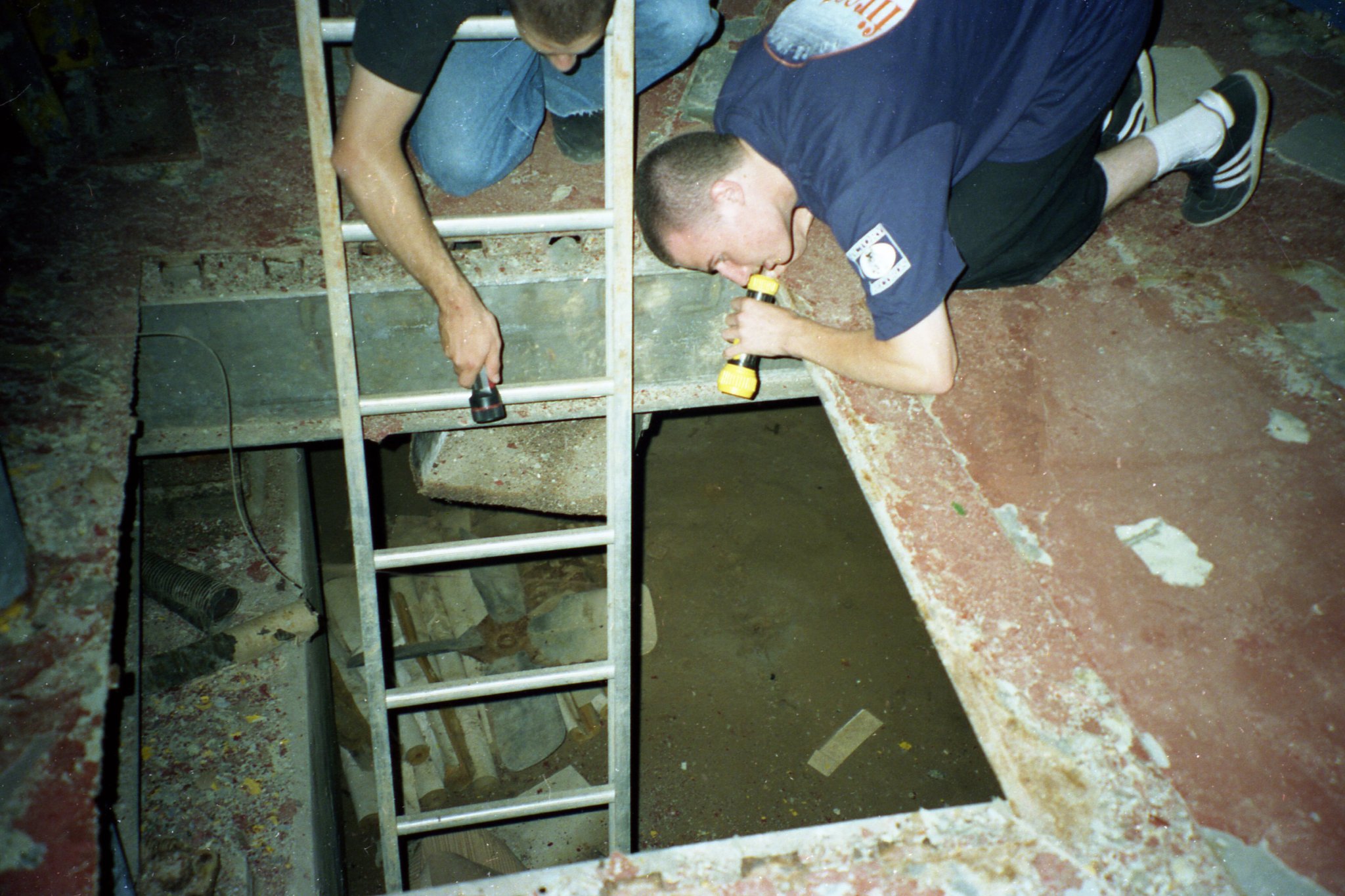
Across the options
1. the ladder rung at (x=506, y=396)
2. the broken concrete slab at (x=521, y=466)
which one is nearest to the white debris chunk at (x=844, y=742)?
the broken concrete slab at (x=521, y=466)

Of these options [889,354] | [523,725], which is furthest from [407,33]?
[523,725]

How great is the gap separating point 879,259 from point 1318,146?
192cm

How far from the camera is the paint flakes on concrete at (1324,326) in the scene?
1.77 metres

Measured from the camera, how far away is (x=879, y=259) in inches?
55.9

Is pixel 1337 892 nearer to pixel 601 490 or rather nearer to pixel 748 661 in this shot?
pixel 601 490

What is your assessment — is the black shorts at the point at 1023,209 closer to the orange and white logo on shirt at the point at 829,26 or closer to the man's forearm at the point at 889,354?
the man's forearm at the point at 889,354

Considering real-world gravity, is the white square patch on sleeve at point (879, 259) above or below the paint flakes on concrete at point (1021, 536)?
above

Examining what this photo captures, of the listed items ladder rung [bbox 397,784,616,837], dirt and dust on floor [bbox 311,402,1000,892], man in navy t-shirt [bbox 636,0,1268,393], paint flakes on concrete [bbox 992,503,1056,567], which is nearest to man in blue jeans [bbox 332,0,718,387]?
man in navy t-shirt [bbox 636,0,1268,393]

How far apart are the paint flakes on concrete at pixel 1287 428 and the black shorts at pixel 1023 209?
0.62 meters

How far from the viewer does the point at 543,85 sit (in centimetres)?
209

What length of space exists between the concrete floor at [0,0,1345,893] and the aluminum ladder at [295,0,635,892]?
44cm

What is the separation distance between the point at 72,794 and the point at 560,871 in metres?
0.77

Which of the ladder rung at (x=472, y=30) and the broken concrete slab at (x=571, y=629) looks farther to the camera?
the broken concrete slab at (x=571, y=629)

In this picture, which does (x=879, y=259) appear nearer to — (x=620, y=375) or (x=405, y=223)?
(x=620, y=375)
